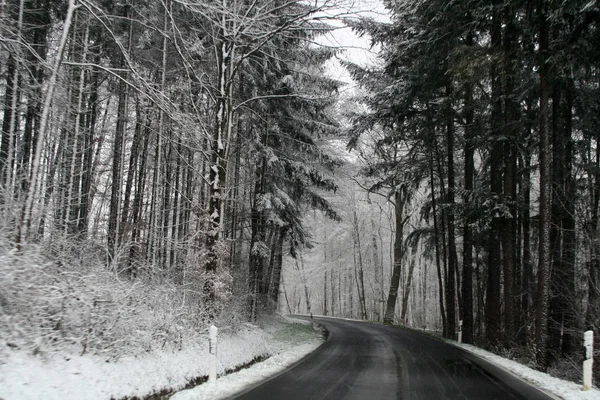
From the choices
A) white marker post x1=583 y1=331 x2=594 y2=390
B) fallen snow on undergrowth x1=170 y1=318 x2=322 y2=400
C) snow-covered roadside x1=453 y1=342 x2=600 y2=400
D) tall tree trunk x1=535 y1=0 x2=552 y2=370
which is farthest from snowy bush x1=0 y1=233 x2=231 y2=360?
tall tree trunk x1=535 y1=0 x2=552 y2=370

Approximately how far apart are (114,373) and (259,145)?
41.1 feet

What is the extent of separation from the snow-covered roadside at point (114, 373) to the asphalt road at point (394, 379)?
847 mm

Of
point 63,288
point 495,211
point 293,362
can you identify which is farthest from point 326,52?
point 63,288

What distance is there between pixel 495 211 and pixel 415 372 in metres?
6.86

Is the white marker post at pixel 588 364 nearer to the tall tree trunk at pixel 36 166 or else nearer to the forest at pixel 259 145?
the forest at pixel 259 145

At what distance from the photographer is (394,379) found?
8.27 m

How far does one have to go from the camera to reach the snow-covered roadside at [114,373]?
5043mm

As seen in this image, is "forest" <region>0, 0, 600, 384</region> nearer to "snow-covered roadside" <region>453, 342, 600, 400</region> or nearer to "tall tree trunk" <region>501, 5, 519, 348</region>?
"tall tree trunk" <region>501, 5, 519, 348</region>

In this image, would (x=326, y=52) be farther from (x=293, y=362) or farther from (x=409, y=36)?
(x=293, y=362)

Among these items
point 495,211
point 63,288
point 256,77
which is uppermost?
point 256,77

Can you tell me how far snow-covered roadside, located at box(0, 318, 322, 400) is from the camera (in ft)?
16.5

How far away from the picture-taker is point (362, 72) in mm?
19500

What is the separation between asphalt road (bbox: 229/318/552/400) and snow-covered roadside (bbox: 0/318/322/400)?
2.78 feet

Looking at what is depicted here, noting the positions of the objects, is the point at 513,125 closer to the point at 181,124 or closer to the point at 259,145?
the point at 259,145
